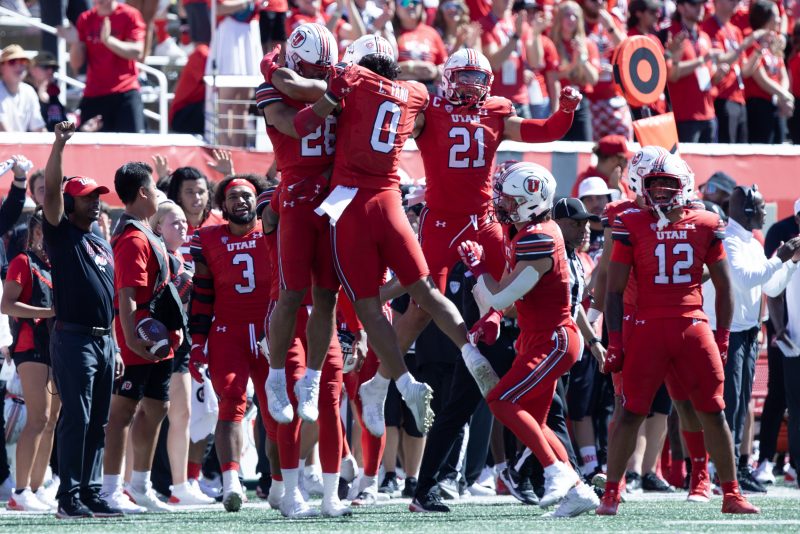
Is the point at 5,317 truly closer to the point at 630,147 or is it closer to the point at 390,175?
the point at 390,175

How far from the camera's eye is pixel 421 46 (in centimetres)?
1402

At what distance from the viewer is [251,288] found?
9.10m

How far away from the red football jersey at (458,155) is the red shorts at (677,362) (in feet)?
4.51

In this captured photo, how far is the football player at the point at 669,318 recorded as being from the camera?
8109mm

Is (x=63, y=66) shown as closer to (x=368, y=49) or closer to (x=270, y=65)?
(x=270, y=65)

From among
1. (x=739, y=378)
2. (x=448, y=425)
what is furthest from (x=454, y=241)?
(x=739, y=378)

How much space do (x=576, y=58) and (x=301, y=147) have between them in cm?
688

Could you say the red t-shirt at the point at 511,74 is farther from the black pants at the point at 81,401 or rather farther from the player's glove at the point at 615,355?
the black pants at the point at 81,401

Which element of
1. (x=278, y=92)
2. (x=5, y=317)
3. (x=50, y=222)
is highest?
(x=278, y=92)

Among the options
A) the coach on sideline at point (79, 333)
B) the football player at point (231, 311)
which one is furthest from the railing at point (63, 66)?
the coach on sideline at point (79, 333)

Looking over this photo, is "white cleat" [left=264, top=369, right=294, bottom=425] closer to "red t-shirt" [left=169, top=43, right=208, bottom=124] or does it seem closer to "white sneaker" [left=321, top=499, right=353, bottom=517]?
"white sneaker" [left=321, top=499, right=353, bottom=517]

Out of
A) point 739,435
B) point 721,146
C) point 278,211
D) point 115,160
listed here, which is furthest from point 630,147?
point 278,211

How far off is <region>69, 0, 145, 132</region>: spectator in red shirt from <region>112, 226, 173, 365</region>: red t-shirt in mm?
4363

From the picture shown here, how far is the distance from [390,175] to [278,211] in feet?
2.56
